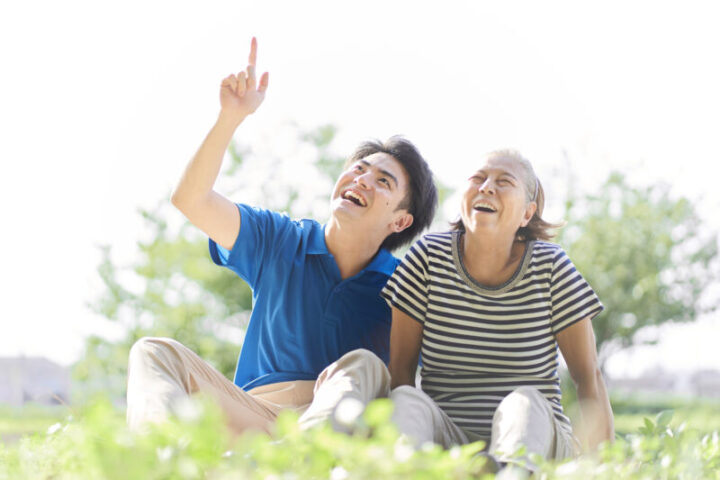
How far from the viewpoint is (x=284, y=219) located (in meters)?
3.42

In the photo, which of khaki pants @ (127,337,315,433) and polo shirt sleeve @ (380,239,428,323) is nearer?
khaki pants @ (127,337,315,433)

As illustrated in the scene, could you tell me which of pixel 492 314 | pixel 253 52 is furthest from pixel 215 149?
pixel 492 314

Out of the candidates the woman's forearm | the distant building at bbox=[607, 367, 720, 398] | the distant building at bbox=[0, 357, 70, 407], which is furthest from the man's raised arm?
the distant building at bbox=[607, 367, 720, 398]

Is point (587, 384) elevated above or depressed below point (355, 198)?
below

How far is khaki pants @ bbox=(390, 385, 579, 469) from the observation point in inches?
82.5

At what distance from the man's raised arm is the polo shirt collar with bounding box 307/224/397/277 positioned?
48cm

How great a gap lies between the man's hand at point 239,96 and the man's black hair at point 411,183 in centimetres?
82

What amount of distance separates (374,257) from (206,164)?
932 mm

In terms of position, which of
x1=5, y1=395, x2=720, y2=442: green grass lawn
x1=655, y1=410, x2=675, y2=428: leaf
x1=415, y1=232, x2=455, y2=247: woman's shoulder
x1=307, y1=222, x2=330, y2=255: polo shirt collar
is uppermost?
x1=415, y1=232, x2=455, y2=247: woman's shoulder

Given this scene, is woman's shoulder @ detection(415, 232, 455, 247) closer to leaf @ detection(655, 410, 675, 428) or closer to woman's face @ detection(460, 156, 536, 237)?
woman's face @ detection(460, 156, 536, 237)

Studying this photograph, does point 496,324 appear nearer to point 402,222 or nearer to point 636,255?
point 402,222

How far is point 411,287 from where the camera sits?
2.95 meters

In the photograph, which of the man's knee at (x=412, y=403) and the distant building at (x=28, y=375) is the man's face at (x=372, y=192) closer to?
the man's knee at (x=412, y=403)

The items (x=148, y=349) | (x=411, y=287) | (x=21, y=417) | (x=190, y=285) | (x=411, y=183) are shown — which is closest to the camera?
(x=148, y=349)
